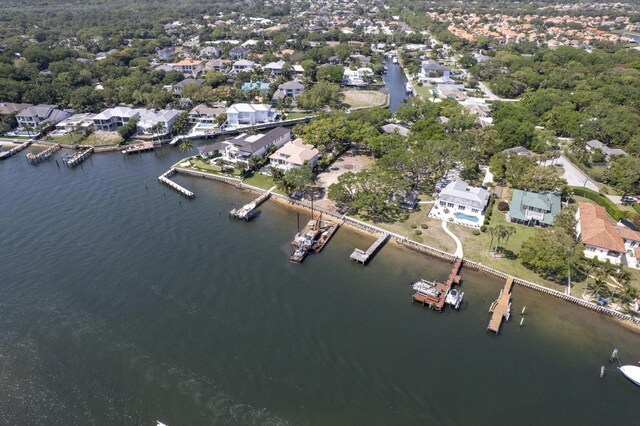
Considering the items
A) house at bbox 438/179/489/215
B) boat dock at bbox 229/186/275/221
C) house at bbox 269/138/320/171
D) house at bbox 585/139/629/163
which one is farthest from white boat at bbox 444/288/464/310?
house at bbox 585/139/629/163

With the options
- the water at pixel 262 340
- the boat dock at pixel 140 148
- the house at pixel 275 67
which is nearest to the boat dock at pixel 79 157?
the boat dock at pixel 140 148

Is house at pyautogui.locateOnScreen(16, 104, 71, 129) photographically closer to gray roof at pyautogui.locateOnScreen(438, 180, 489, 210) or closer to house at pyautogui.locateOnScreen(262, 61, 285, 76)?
house at pyautogui.locateOnScreen(262, 61, 285, 76)

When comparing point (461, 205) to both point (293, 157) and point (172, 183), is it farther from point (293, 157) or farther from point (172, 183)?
point (172, 183)

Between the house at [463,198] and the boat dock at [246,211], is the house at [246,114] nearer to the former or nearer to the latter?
the boat dock at [246,211]

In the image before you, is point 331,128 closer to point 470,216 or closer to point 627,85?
point 470,216

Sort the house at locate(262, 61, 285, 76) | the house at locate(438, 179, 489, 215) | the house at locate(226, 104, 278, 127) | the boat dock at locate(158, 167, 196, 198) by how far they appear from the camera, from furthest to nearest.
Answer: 1. the house at locate(262, 61, 285, 76)
2. the house at locate(226, 104, 278, 127)
3. the boat dock at locate(158, 167, 196, 198)
4. the house at locate(438, 179, 489, 215)

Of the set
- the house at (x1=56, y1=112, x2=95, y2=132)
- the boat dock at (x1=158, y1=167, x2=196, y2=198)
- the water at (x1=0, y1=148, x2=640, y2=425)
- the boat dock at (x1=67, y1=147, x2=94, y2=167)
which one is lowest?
the water at (x1=0, y1=148, x2=640, y2=425)
